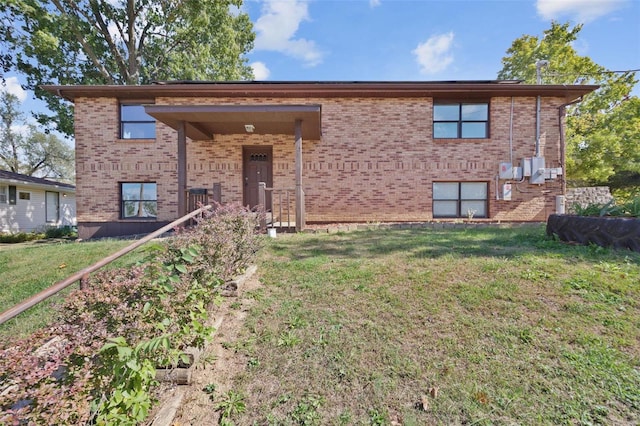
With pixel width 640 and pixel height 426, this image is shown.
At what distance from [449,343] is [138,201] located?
421 inches

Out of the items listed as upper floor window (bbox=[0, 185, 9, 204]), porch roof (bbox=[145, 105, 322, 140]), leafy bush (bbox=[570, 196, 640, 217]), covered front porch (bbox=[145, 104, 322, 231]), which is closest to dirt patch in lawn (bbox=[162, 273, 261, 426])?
covered front porch (bbox=[145, 104, 322, 231])

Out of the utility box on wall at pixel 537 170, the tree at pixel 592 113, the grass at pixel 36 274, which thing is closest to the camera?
the grass at pixel 36 274

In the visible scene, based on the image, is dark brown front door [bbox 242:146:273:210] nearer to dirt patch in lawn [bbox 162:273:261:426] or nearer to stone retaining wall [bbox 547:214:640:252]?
dirt patch in lawn [bbox 162:273:261:426]

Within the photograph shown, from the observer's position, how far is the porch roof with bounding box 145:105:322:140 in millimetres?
7035

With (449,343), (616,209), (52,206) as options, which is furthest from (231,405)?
(52,206)

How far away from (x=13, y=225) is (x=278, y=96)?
Result: 1696cm

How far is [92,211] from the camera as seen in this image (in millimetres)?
9758

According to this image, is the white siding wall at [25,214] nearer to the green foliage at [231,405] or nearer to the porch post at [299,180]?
the porch post at [299,180]

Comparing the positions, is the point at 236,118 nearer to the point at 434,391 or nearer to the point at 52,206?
the point at 434,391

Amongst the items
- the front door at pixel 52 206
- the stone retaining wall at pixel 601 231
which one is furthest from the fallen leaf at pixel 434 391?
the front door at pixel 52 206

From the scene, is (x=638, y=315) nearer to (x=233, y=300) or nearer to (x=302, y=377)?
(x=302, y=377)

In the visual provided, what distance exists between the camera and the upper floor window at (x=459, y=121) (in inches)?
401

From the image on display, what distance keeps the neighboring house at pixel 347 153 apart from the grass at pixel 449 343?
5950 mm

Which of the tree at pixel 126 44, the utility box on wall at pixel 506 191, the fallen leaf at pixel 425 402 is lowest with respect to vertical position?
the fallen leaf at pixel 425 402
